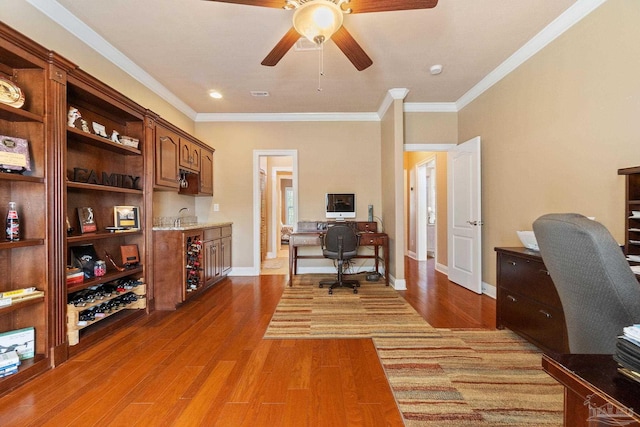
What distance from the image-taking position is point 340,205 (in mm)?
4500

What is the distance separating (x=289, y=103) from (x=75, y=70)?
2.55m

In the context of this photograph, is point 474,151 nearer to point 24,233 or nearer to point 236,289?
point 236,289

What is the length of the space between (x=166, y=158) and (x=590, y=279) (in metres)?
3.65

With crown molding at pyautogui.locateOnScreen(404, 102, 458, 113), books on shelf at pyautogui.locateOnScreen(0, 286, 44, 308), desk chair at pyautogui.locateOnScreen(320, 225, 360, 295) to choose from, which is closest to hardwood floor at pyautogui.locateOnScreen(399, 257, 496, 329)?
desk chair at pyautogui.locateOnScreen(320, 225, 360, 295)

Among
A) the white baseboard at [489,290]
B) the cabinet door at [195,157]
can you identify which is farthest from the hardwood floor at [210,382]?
the cabinet door at [195,157]

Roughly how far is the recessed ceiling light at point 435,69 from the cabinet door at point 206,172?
3.32m

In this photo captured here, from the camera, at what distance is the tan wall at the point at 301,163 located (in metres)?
4.60

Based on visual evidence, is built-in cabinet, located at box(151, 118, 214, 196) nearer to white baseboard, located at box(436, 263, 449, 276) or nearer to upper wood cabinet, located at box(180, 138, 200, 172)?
upper wood cabinet, located at box(180, 138, 200, 172)

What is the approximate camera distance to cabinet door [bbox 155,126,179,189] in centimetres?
304

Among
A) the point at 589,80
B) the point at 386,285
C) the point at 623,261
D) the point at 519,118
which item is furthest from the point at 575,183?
the point at 386,285

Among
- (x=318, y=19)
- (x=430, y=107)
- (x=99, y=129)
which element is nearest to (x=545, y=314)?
(x=318, y=19)

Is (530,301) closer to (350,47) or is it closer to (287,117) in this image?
(350,47)

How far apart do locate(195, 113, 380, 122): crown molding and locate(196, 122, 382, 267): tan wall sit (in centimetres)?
7

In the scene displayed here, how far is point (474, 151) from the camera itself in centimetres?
348
